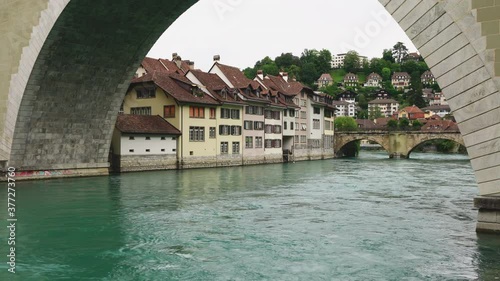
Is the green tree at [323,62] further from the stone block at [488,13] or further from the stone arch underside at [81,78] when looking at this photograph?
the stone block at [488,13]

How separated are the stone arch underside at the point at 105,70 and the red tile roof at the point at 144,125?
11.5 ft

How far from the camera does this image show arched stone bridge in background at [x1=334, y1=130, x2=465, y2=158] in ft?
160

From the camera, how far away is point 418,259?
7395 mm

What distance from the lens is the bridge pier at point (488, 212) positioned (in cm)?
703

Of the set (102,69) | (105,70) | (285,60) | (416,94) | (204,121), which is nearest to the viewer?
(102,69)

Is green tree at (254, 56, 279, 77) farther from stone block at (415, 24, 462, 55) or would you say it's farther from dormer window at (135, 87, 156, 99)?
stone block at (415, 24, 462, 55)

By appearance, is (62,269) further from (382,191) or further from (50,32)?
(382,191)

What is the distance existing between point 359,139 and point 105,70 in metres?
36.9

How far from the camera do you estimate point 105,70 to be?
20.7m

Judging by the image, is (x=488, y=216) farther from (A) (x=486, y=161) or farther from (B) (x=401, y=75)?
(B) (x=401, y=75)

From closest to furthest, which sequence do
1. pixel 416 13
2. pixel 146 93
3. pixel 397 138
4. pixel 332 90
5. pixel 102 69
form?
pixel 416 13 → pixel 102 69 → pixel 146 93 → pixel 397 138 → pixel 332 90

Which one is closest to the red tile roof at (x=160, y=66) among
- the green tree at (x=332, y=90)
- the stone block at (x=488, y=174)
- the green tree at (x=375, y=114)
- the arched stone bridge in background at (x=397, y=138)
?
the arched stone bridge in background at (x=397, y=138)

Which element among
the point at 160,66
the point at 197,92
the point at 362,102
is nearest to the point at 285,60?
the point at 362,102

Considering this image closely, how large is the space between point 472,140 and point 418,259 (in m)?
1.89
